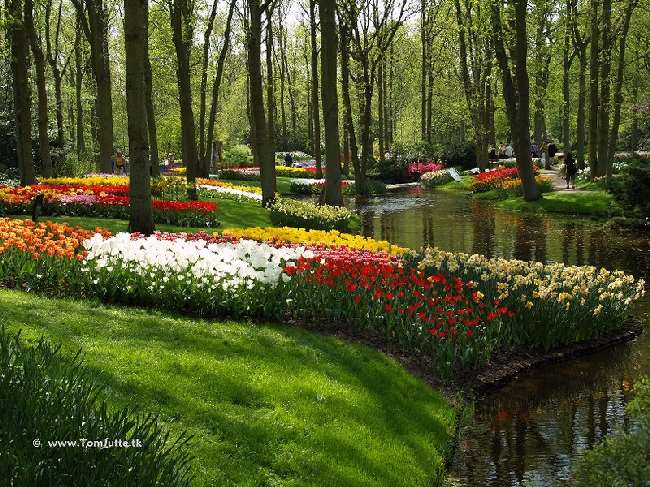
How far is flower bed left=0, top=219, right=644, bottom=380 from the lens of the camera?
871 centimetres

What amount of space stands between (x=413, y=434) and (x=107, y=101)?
80.0 ft

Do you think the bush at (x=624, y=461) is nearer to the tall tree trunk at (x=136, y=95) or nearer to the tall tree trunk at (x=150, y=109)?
the tall tree trunk at (x=136, y=95)

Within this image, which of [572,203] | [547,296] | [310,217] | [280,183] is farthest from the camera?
[280,183]

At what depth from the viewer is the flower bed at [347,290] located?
8711mm

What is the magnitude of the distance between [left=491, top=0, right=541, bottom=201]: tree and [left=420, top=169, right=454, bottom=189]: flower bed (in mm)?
15284

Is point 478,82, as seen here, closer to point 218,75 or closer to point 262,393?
point 218,75

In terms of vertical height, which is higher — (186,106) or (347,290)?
(186,106)

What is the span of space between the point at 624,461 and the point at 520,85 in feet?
75.0

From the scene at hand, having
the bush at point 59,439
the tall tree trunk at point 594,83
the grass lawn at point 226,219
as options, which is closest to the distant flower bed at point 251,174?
the grass lawn at point 226,219

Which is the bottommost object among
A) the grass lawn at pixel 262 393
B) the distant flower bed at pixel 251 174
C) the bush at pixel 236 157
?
the grass lawn at pixel 262 393

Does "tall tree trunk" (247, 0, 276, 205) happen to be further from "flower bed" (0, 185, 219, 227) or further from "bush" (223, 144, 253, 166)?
"bush" (223, 144, 253, 166)

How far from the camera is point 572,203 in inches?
1022

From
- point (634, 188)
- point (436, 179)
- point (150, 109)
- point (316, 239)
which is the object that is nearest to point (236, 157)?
point (436, 179)

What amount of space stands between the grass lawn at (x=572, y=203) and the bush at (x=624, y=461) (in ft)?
65.8
